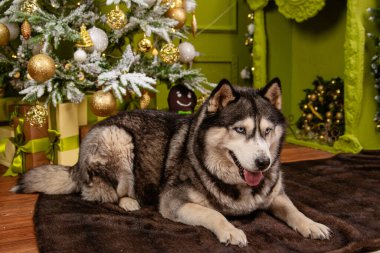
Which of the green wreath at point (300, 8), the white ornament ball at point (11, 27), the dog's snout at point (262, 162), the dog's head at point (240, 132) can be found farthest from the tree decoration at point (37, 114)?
the green wreath at point (300, 8)

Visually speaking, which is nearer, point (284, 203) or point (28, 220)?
point (284, 203)

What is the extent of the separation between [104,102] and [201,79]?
93cm

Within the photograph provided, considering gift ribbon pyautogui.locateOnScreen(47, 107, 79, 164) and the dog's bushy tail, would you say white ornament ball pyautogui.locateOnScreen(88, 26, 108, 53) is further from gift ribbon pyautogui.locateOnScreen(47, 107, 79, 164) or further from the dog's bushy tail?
the dog's bushy tail

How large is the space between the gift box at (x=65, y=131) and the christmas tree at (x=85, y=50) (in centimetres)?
10

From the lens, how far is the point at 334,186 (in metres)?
2.85

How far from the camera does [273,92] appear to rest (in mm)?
2082

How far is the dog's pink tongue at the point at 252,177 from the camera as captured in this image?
1.99 m

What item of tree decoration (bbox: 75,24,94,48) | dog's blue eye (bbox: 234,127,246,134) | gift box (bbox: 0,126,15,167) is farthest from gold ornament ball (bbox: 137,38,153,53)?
dog's blue eye (bbox: 234,127,246,134)

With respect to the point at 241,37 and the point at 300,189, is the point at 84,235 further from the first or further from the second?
the point at 241,37

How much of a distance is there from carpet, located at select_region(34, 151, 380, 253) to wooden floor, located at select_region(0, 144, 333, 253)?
0.21 ft

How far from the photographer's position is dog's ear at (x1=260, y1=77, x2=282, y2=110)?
6.73ft

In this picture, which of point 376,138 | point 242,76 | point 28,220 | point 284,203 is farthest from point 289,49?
point 28,220

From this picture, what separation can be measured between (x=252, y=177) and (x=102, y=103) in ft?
5.18

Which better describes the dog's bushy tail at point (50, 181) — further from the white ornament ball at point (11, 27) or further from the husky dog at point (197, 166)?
the white ornament ball at point (11, 27)
